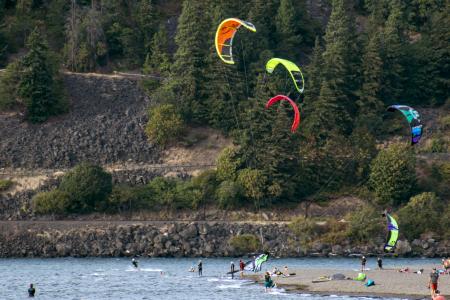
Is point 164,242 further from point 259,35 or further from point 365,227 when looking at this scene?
point 259,35

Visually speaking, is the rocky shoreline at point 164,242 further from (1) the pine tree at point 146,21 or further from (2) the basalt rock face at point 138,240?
(1) the pine tree at point 146,21

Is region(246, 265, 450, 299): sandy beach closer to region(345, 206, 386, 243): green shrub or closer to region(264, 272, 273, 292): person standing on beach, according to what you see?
region(264, 272, 273, 292): person standing on beach

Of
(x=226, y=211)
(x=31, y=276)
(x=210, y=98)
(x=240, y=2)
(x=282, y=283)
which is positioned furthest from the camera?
(x=240, y=2)

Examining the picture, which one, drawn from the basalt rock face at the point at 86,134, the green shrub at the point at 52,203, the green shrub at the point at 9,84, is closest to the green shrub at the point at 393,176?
the basalt rock face at the point at 86,134

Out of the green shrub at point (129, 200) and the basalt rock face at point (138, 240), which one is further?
the green shrub at point (129, 200)

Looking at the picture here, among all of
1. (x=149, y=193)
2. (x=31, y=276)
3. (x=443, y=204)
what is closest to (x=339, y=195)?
(x=443, y=204)

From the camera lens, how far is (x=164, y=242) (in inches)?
3312

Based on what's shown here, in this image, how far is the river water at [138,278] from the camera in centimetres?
6450

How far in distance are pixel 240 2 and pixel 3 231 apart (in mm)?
32982

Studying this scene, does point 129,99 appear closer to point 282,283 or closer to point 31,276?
point 31,276

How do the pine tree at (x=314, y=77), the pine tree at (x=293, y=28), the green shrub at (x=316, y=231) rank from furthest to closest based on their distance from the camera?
the pine tree at (x=293, y=28) → the pine tree at (x=314, y=77) → the green shrub at (x=316, y=231)

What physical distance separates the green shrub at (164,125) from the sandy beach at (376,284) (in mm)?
28460

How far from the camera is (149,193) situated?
9081 centimetres

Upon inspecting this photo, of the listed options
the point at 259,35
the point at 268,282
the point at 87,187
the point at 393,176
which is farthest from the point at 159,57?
the point at 268,282
